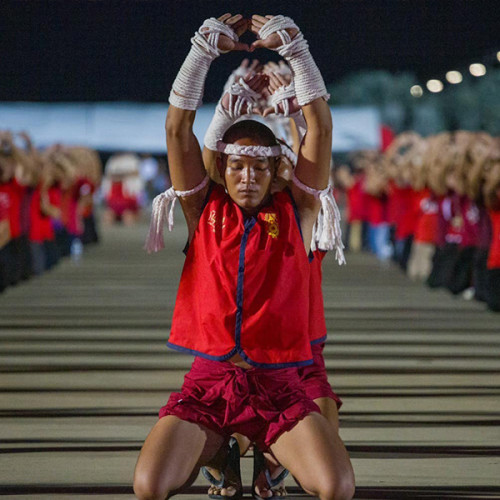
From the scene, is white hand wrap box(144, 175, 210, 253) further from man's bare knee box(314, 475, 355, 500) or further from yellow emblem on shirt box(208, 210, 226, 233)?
man's bare knee box(314, 475, 355, 500)

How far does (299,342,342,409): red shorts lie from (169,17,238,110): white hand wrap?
125 centimetres

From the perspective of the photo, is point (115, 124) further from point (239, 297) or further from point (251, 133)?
point (239, 297)

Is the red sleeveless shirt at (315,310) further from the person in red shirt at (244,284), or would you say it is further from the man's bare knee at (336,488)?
the man's bare knee at (336,488)

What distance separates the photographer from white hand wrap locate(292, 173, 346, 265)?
4613 mm

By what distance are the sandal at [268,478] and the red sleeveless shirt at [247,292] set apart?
0.45 meters

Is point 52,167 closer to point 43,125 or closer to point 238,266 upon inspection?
point 238,266

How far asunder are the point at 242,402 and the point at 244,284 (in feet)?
1.42

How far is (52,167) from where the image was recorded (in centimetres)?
1792

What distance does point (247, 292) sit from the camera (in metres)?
4.43

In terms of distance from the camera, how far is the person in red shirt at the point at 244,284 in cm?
436

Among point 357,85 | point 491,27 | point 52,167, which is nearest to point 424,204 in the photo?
point 491,27

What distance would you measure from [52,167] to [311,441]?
1415 centimetres

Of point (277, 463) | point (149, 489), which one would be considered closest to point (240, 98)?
point (277, 463)

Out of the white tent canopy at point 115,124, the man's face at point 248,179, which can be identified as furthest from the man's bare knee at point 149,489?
the white tent canopy at point 115,124
